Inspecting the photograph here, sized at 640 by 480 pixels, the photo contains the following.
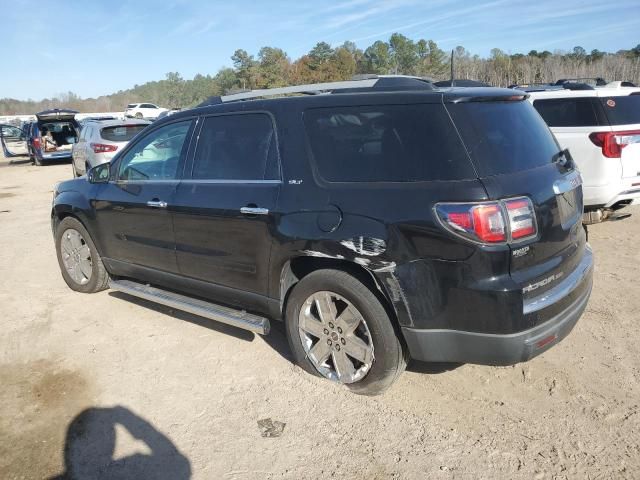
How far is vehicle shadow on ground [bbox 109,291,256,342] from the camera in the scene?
14.1ft

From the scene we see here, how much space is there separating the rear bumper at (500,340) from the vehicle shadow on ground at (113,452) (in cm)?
145

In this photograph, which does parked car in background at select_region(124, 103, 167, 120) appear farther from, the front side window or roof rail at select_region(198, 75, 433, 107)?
roof rail at select_region(198, 75, 433, 107)

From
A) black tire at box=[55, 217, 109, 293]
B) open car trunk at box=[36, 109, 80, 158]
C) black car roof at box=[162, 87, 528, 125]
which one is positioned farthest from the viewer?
open car trunk at box=[36, 109, 80, 158]

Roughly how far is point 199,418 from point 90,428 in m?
0.66

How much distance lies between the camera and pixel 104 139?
11.5 m

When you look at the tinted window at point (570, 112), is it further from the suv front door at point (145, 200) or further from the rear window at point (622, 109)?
the suv front door at point (145, 200)

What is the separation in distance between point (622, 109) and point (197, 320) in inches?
221

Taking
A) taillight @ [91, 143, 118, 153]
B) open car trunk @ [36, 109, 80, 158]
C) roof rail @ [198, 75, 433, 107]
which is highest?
open car trunk @ [36, 109, 80, 158]

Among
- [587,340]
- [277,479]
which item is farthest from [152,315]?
[587,340]

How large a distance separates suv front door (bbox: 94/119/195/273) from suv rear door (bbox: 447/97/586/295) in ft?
7.51

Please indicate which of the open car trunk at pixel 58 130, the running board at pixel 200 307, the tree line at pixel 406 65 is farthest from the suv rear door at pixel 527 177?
the tree line at pixel 406 65

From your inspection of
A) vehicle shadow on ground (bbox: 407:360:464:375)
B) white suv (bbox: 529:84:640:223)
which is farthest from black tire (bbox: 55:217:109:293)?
white suv (bbox: 529:84:640:223)

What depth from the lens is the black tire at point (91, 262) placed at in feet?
16.9

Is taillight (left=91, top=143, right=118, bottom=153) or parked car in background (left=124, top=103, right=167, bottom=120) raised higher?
parked car in background (left=124, top=103, right=167, bottom=120)
